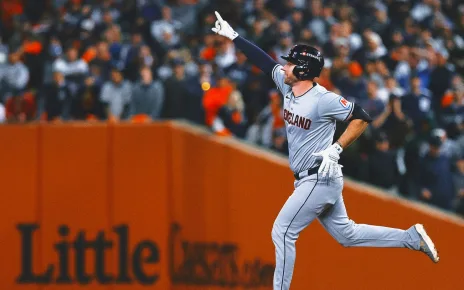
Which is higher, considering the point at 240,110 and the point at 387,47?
the point at 387,47

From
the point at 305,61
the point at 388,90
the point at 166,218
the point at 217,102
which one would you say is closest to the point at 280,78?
the point at 305,61

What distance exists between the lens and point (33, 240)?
9641mm

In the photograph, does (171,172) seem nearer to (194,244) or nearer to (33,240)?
(194,244)

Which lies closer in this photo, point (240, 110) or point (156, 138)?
point (156, 138)

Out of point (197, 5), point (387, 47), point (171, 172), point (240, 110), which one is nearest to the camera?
point (171, 172)

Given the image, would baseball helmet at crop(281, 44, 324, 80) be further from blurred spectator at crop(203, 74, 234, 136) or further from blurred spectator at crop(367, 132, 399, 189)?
blurred spectator at crop(203, 74, 234, 136)

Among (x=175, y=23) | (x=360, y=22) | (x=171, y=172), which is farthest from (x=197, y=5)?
(x=171, y=172)

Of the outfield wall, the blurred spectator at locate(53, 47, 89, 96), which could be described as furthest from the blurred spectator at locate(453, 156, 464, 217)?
the blurred spectator at locate(53, 47, 89, 96)

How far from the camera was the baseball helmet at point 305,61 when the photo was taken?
7.56 meters

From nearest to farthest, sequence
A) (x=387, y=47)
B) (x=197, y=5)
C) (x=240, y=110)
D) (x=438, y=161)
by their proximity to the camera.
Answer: (x=438, y=161), (x=240, y=110), (x=387, y=47), (x=197, y=5)

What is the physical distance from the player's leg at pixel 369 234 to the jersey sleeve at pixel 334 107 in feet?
A: 2.52

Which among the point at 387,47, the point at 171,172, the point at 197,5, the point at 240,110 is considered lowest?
the point at 171,172

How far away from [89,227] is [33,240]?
0.61 m

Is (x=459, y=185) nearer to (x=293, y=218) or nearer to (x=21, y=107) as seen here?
(x=293, y=218)
